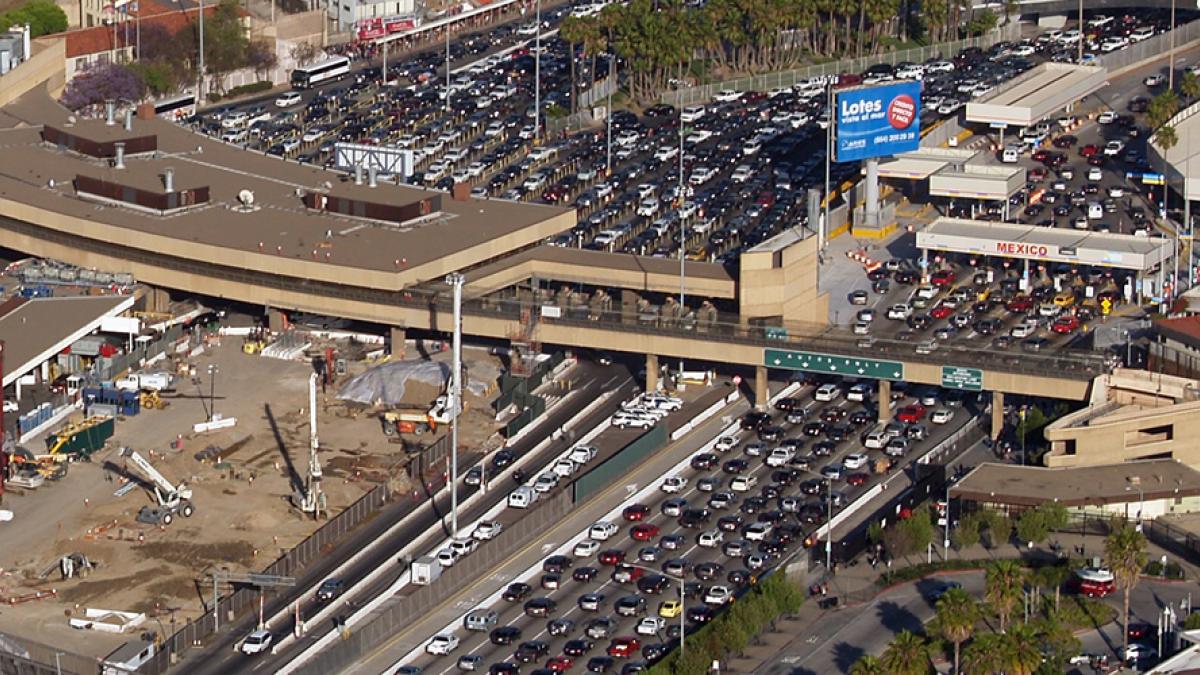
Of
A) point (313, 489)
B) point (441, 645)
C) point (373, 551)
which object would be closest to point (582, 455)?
point (313, 489)

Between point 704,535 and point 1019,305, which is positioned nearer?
point 704,535

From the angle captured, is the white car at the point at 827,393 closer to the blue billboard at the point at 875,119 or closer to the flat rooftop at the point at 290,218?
the flat rooftop at the point at 290,218

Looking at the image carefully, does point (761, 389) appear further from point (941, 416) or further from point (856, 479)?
point (856, 479)

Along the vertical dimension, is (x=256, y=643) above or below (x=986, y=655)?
below

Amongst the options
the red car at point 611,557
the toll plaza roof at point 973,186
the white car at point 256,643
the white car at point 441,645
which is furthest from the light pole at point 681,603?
the toll plaza roof at point 973,186

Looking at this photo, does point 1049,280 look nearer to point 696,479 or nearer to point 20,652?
point 696,479

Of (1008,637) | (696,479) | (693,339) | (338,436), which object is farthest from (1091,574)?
(338,436)

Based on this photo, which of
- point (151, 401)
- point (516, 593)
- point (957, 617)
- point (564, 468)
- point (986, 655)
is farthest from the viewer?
point (151, 401)

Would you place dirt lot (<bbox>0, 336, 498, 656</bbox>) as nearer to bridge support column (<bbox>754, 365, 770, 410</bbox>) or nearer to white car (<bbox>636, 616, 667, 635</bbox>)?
bridge support column (<bbox>754, 365, 770, 410</bbox>)
